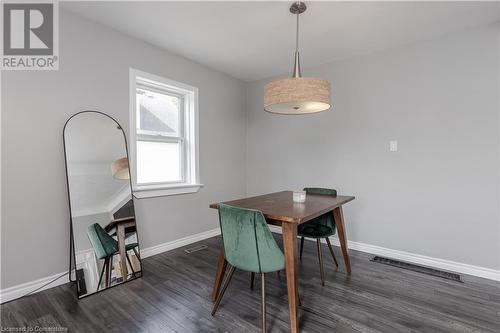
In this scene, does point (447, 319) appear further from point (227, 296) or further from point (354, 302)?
point (227, 296)

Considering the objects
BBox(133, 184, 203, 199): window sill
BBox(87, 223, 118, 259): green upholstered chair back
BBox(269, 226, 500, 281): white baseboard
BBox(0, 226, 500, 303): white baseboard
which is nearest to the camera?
BBox(0, 226, 500, 303): white baseboard

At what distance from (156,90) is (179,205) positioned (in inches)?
57.6

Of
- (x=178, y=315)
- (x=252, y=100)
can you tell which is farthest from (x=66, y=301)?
(x=252, y=100)

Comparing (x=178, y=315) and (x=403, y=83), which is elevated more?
(x=403, y=83)

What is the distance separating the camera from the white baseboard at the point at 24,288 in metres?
1.97

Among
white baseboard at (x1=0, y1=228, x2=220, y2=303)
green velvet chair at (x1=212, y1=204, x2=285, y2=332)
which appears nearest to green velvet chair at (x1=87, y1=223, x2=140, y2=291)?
white baseboard at (x1=0, y1=228, x2=220, y2=303)

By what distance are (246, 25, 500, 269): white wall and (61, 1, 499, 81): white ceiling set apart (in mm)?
242

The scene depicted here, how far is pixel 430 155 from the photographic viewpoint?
273 centimetres

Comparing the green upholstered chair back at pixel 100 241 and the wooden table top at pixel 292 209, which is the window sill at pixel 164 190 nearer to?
the green upholstered chair back at pixel 100 241

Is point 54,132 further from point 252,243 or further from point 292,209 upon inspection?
point 292,209

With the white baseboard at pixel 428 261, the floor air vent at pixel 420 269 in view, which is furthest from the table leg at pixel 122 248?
the floor air vent at pixel 420 269

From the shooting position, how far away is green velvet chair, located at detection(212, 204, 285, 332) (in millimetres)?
1558
